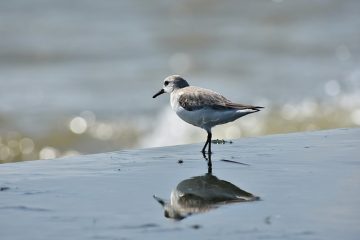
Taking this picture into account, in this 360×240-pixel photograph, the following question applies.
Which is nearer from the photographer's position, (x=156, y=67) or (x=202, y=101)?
(x=202, y=101)

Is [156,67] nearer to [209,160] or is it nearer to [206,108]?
[206,108]

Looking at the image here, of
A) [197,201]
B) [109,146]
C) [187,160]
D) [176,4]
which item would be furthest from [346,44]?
[197,201]

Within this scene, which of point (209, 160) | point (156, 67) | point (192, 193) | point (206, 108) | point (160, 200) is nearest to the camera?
point (160, 200)

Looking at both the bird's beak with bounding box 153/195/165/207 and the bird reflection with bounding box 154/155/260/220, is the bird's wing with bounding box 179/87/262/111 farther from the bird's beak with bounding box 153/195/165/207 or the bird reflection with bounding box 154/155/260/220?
the bird's beak with bounding box 153/195/165/207

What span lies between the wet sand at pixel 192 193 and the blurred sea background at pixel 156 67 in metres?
9.00

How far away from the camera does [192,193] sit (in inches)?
198

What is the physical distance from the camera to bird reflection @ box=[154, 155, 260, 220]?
4.66 meters

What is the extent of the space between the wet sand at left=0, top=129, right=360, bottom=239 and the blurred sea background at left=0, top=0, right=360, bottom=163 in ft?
29.5

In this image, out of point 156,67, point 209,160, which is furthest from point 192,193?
point 156,67

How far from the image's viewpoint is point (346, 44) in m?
19.3

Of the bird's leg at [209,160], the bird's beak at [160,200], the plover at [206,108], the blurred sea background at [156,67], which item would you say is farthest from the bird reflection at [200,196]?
the blurred sea background at [156,67]

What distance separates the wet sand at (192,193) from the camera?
4.25m

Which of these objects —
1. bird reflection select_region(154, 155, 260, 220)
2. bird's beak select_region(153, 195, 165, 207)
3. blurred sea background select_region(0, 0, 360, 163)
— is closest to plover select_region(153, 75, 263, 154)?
bird reflection select_region(154, 155, 260, 220)

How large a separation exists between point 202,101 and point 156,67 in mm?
12346
